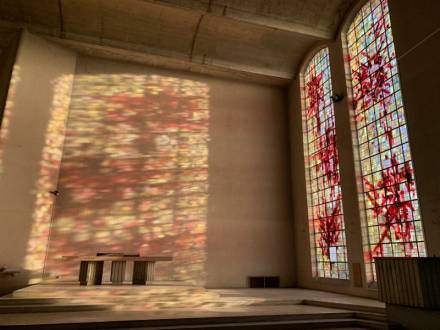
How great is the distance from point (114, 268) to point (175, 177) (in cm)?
269

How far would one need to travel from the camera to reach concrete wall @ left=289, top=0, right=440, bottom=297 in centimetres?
528

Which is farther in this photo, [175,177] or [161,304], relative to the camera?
[175,177]

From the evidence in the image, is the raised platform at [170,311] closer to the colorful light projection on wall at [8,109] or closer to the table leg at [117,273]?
the table leg at [117,273]

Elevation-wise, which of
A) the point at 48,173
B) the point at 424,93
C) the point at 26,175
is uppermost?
the point at 424,93

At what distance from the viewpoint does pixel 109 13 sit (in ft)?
26.9

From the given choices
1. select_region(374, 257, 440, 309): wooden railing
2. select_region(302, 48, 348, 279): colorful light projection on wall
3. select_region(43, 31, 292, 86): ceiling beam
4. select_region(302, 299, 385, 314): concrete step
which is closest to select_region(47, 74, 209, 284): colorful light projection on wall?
select_region(43, 31, 292, 86): ceiling beam

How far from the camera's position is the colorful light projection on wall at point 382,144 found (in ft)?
19.4

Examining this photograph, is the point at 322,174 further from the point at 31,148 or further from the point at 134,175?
the point at 31,148

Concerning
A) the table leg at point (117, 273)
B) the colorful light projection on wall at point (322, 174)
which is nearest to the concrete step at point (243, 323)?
the colorful light projection on wall at point (322, 174)

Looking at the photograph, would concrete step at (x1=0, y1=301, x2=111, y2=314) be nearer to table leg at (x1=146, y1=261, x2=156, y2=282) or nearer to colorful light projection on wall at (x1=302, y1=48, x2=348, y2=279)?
table leg at (x1=146, y1=261, x2=156, y2=282)

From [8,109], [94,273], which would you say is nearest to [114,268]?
[94,273]

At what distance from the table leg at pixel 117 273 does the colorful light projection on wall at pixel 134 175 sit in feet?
3.04

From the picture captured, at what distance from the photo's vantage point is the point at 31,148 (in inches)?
299

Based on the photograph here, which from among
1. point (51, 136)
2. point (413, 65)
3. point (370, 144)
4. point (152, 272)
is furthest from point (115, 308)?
point (413, 65)
